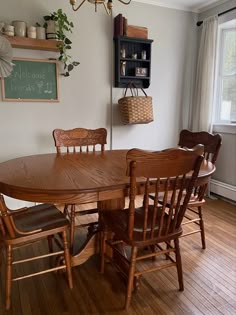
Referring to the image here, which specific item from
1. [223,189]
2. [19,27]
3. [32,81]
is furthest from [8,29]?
[223,189]

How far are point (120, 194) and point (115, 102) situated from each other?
2.09 metres

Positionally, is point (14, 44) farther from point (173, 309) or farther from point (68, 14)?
point (173, 309)

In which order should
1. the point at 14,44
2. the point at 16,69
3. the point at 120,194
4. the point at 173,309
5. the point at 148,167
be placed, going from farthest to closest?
the point at 16,69 → the point at 14,44 → the point at 173,309 → the point at 120,194 → the point at 148,167

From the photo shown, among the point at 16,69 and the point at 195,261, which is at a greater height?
the point at 16,69

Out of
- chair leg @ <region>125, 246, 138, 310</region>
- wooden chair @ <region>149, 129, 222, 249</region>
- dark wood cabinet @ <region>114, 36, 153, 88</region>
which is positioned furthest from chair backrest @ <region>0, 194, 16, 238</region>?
dark wood cabinet @ <region>114, 36, 153, 88</region>

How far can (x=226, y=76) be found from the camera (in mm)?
3424

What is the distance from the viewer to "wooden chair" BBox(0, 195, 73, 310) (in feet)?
4.78

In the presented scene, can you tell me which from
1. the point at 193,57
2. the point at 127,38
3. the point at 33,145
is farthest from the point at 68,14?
the point at 193,57

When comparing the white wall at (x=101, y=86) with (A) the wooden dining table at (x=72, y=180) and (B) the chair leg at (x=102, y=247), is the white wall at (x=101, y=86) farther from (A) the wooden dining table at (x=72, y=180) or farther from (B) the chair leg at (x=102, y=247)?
(B) the chair leg at (x=102, y=247)

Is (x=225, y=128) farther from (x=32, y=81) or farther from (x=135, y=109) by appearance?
(x=32, y=81)

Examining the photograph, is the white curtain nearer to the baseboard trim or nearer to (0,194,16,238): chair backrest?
the baseboard trim

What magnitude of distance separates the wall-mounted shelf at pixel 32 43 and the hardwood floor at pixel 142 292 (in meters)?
2.11

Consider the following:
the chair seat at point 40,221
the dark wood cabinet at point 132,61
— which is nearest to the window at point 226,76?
the dark wood cabinet at point 132,61

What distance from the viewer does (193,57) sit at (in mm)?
3713
